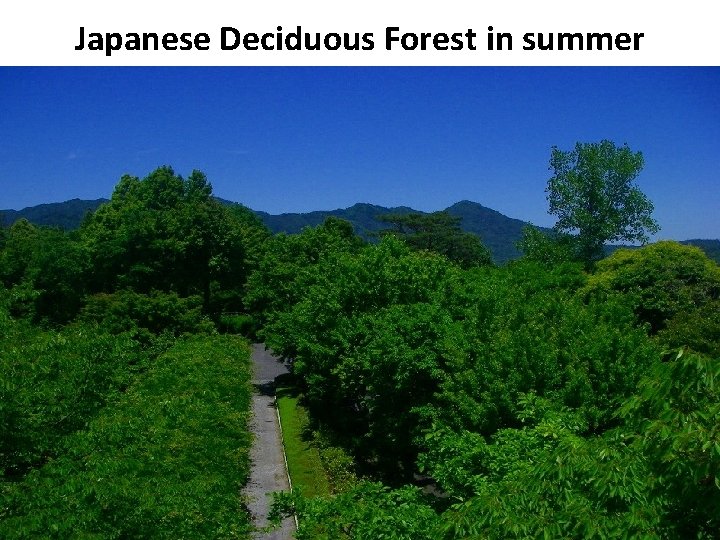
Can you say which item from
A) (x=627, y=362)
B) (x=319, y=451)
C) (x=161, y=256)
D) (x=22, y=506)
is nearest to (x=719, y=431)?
(x=22, y=506)

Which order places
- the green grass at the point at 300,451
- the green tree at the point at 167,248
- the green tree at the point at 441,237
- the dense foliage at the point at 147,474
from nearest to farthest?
the dense foliage at the point at 147,474, the green grass at the point at 300,451, the green tree at the point at 167,248, the green tree at the point at 441,237

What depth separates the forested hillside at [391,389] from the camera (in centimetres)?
571

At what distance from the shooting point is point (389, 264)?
2444cm

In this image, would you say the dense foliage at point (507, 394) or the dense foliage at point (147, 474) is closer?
the dense foliage at point (507, 394)

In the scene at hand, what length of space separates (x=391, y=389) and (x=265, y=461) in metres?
8.69

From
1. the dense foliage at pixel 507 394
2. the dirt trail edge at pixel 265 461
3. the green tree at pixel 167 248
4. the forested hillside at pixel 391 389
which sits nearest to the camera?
the dense foliage at pixel 507 394

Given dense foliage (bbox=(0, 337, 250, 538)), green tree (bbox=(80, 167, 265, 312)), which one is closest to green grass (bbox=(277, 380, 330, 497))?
dense foliage (bbox=(0, 337, 250, 538))

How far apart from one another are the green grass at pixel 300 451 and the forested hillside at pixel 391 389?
587 mm

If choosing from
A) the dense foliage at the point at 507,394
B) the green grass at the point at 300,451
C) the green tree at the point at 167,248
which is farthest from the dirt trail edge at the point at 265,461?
the green tree at the point at 167,248

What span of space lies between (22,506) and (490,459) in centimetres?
734

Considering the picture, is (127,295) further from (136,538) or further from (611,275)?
(611,275)

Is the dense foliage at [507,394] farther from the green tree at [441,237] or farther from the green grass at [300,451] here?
the green tree at [441,237]

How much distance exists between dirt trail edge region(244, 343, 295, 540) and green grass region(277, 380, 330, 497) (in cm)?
39

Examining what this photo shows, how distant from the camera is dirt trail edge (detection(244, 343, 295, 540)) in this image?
66.4 feet
